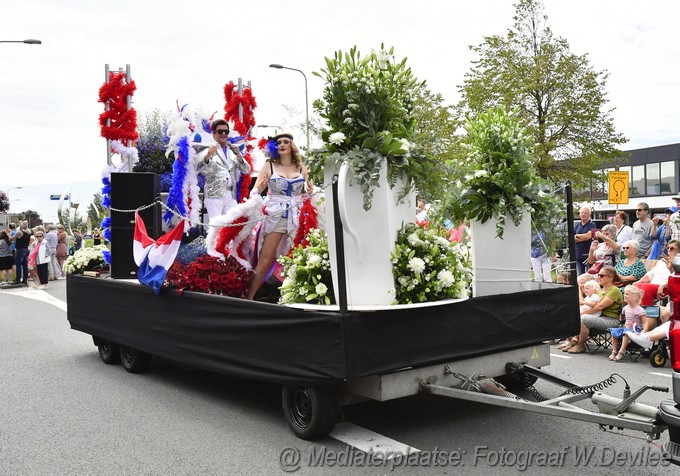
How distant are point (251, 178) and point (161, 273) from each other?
270cm

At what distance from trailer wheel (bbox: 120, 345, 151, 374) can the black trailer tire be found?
313 mm

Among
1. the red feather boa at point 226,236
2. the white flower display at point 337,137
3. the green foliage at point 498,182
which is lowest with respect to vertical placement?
the red feather boa at point 226,236

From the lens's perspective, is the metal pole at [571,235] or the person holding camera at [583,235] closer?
the metal pole at [571,235]

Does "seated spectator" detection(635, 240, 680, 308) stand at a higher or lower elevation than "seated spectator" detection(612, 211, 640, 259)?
lower

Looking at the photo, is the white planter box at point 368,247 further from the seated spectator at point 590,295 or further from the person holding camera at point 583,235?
the person holding camera at point 583,235

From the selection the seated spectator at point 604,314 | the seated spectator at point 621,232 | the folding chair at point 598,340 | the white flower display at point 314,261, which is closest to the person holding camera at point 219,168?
the white flower display at point 314,261

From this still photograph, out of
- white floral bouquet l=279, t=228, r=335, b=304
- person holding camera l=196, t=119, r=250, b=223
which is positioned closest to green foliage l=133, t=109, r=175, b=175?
person holding camera l=196, t=119, r=250, b=223

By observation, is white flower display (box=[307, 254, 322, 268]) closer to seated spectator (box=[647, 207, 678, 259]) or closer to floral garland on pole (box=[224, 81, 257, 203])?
floral garland on pole (box=[224, 81, 257, 203])

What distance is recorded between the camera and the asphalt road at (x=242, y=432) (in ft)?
14.3

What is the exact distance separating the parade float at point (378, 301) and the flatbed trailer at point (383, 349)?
0.01 metres

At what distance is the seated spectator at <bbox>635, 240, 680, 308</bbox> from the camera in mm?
8078

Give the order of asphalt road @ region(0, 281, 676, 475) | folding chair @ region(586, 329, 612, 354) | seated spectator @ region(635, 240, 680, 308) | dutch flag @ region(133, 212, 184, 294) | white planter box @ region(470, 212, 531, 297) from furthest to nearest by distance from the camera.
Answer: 1. folding chair @ region(586, 329, 612, 354)
2. seated spectator @ region(635, 240, 680, 308)
3. dutch flag @ region(133, 212, 184, 294)
4. white planter box @ region(470, 212, 531, 297)
5. asphalt road @ region(0, 281, 676, 475)

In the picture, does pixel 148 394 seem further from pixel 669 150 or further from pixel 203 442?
pixel 669 150

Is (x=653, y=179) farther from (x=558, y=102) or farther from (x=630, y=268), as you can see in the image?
(x=630, y=268)
